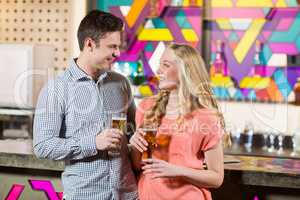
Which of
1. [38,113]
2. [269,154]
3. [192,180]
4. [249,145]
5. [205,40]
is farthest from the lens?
[205,40]

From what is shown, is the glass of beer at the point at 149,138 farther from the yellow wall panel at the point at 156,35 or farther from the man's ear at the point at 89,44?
the yellow wall panel at the point at 156,35

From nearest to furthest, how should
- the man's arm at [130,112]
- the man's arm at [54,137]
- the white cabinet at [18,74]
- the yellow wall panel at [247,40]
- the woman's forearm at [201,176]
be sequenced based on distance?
the woman's forearm at [201,176]
the man's arm at [54,137]
the man's arm at [130,112]
the white cabinet at [18,74]
the yellow wall panel at [247,40]

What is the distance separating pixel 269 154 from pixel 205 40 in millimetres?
1273

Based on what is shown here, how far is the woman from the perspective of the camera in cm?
204

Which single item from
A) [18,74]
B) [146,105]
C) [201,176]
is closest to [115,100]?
[146,105]

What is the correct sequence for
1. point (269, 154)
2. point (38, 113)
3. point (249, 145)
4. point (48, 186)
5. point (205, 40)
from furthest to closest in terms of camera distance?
point (205, 40) < point (249, 145) < point (269, 154) < point (48, 186) < point (38, 113)

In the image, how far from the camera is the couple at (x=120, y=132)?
207 centimetres

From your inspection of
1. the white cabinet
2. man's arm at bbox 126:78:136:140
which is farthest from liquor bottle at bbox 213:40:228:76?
man's arm at bbox 126:78:136:140

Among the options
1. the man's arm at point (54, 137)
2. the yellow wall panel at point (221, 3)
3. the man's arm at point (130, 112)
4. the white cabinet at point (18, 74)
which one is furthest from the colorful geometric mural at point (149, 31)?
the man's arm at point (54, 137)

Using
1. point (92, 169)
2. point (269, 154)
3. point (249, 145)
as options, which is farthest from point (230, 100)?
point (92, 169)

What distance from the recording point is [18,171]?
2936mm

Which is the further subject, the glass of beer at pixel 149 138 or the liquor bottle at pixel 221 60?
the liquor bottle at pixel 221 60

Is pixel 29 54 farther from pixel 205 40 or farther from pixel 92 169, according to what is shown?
A: pixel 92 169

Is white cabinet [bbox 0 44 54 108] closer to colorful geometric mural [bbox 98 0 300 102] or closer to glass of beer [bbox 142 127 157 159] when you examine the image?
colorful geometric mural [bbox 98 0 300 102]
